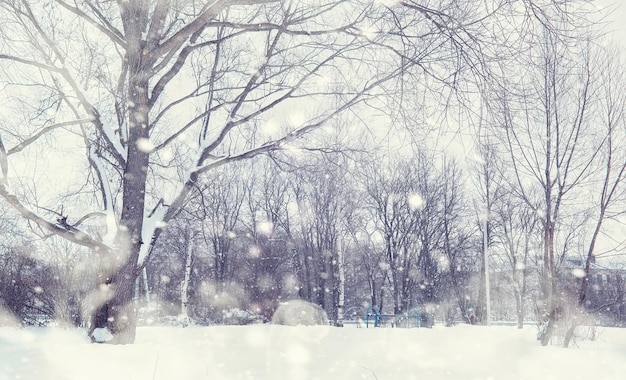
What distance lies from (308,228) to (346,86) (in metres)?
19.3

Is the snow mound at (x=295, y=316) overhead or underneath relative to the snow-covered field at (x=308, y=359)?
underneath

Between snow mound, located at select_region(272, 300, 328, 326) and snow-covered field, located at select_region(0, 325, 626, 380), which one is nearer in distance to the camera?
snow-covered field, located at select_region(0, 325, 626, 380)

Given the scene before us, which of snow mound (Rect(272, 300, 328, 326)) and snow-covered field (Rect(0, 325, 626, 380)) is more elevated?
snow-covered field (Rect(0, 325, 626, 380))

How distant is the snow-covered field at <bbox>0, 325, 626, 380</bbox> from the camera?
372cm

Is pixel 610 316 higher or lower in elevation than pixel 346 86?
lower

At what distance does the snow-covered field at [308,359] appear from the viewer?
12.2ft

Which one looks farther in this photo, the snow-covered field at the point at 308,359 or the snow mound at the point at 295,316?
the snow mound at the point at 295,316

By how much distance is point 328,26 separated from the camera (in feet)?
20.0

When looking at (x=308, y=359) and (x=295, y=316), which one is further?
(x=295, y=316)

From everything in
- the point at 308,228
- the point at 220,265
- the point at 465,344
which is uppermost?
the point at 308,228

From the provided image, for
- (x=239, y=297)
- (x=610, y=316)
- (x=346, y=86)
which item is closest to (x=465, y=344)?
(x=346, y=86)

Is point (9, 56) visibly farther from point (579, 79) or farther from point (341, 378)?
point (579, 79)

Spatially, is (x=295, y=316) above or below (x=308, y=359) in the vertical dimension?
below

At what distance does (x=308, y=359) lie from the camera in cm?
559
